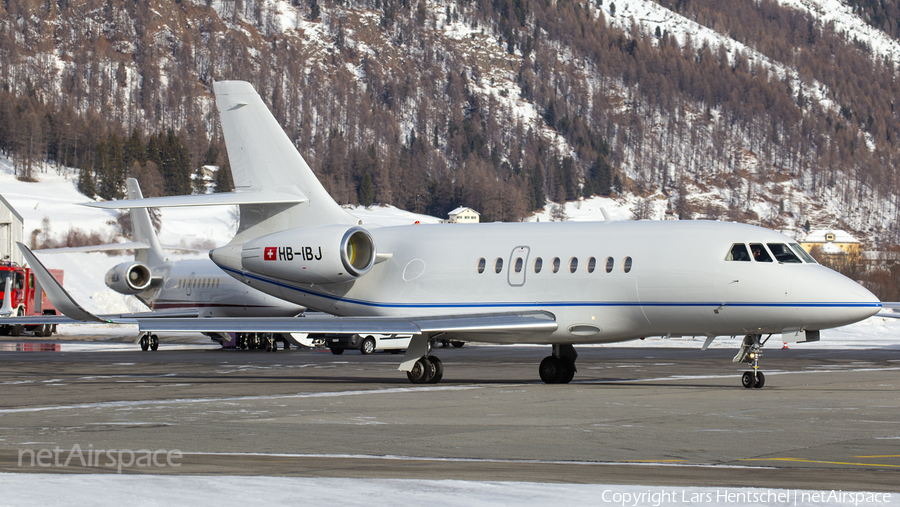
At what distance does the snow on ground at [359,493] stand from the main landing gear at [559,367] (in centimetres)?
1359

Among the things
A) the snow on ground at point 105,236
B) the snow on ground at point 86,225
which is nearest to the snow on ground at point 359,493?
the snow on ground at point 105,236

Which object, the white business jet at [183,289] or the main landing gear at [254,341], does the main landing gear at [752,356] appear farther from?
the main landing gear at [254,341]

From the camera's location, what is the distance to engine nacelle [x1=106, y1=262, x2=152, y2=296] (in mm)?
46969

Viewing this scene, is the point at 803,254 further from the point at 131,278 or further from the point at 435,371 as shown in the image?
the point at 131,278

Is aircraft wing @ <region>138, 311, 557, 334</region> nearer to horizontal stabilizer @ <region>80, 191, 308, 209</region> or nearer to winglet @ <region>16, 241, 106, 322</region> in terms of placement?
winglet @ <region>16, 241, 106, 322</region>

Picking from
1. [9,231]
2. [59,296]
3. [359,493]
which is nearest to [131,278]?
[59,296]

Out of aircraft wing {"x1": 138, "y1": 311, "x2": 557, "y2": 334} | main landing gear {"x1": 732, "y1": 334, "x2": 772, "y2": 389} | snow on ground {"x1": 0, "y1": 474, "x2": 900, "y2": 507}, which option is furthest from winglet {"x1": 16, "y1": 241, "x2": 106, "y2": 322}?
main landing gear {"x1": 732, "y1": 334, "x2": 772, "y2": 389}

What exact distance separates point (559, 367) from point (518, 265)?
236cm

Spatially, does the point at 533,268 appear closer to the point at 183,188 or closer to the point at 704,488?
the point at 704,488

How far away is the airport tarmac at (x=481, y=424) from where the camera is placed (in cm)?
927

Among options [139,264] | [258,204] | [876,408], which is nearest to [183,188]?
[139,264]

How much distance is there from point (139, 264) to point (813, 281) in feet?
116

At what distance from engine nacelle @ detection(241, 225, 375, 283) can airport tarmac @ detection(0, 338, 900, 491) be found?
2.43 metres

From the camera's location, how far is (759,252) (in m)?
19.4
